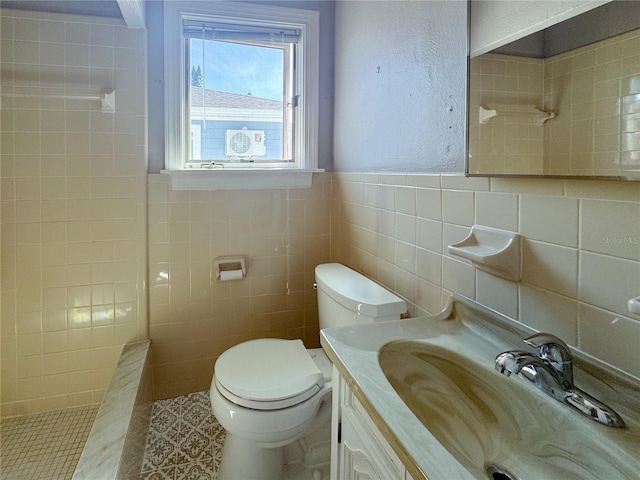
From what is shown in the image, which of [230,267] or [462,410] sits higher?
[230,267]

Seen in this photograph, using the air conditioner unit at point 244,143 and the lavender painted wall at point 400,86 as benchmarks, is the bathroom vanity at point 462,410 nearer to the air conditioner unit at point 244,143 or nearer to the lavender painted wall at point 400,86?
the lavender painted wall at point 400,86

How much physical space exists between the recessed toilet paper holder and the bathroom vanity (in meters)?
1.07

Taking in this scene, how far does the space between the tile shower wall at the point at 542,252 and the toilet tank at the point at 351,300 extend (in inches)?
4.0

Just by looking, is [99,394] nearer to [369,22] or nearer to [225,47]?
[225,47]

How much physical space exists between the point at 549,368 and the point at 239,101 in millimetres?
1853

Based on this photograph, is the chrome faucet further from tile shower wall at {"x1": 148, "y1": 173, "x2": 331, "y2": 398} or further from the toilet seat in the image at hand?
tile shower wall at {"x1": 148, "y1": 173, "x2": 331, "y2": 398}

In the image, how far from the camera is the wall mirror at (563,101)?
0.70 meters

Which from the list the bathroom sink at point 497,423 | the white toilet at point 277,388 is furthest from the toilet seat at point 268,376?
the bathroom sink at point 497,423

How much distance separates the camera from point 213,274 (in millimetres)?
2027

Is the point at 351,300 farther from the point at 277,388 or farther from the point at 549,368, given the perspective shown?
the point at 549,368

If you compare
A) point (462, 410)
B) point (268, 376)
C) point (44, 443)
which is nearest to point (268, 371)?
point (268, 376)

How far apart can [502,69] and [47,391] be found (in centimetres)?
223

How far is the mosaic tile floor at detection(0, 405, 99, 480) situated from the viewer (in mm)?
1528

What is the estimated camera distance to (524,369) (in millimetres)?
763
